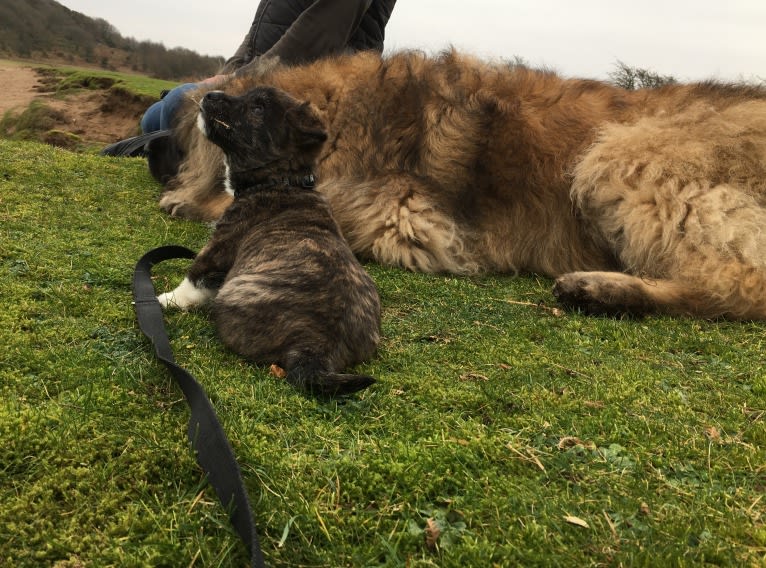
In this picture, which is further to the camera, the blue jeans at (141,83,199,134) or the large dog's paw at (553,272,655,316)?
the blue jeans at (141,83,199,134)

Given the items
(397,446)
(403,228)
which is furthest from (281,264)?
(403,228)

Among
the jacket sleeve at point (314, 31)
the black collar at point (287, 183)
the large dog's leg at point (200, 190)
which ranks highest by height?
the jacket sleeve at point (314, 31)

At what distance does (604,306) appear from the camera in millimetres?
3232

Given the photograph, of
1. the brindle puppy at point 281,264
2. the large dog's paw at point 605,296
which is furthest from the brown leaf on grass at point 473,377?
the large dog's paw at point 605,296

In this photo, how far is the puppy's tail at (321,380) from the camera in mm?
1912

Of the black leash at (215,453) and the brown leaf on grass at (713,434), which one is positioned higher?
the brown leaf on grass at (713,434)

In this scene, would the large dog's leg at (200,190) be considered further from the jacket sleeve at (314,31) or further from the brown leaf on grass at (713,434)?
the brown leaf on grass at (713,434)

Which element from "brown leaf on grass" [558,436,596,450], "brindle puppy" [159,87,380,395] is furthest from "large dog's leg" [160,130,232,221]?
"brown leaf on grass" [558,436,596,450]

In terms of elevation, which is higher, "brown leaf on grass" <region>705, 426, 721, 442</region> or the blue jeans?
the blue jeans

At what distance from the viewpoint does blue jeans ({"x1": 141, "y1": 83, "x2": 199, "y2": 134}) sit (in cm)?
545

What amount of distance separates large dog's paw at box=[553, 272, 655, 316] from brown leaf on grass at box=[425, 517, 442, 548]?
7.14ft

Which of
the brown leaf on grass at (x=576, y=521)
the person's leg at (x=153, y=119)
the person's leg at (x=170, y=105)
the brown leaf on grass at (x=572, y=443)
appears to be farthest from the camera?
the person's leg at (x=153, y=119)

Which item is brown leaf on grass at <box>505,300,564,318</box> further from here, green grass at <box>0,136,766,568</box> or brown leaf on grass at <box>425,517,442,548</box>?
brown leaf on grass at <box>425,517,442,548</box>

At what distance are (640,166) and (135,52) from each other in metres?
28.2
